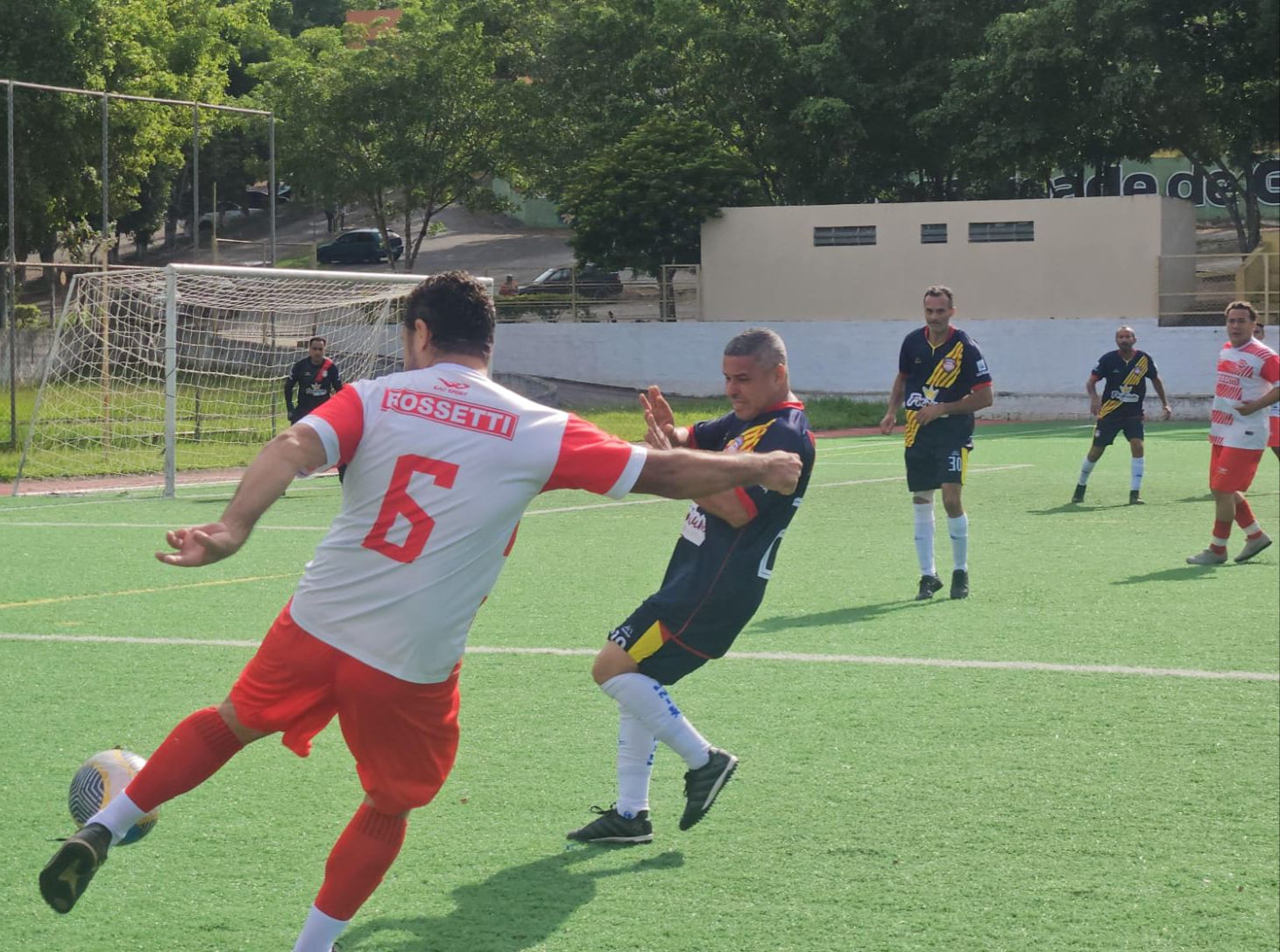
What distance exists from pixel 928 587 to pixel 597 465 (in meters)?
7.55

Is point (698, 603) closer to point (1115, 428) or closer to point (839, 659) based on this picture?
point (839, 659)

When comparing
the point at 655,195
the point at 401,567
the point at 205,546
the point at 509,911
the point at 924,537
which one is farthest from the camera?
the point at 655,195

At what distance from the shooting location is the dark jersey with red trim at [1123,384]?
18234 mm

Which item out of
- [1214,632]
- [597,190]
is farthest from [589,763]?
[597,190]

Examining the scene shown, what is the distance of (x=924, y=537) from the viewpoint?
11.7m

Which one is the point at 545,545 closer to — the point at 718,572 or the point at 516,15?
the point at 718,572

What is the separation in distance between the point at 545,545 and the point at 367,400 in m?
10.6

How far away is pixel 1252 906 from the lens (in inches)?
206

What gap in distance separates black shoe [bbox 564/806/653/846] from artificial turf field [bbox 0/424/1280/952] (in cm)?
8

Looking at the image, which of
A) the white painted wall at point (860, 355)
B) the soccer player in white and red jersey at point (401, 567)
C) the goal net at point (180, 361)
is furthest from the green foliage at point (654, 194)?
the soccer player in white and red jersey at point (401, 567)

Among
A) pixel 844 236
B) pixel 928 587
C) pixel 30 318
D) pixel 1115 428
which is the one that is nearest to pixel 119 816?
pixel 928 587

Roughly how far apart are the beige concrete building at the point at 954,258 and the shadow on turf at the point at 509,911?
32.6m

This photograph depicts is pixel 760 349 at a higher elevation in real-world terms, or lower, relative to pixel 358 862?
higher

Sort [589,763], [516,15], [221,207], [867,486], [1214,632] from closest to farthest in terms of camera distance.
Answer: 1. [589,763]
2. [1214,632]
3. [867,486]
4. [516,15]
5. [221,207]
